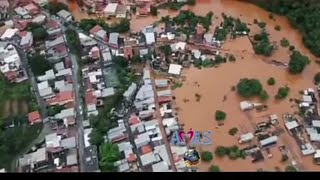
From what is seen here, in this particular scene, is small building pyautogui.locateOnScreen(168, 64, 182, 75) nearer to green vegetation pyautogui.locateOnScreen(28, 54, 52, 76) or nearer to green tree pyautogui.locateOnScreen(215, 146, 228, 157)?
green tree pyautogui.locateOnScreen(215, 146, 228, 157)

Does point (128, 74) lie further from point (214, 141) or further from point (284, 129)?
point (284, 129)

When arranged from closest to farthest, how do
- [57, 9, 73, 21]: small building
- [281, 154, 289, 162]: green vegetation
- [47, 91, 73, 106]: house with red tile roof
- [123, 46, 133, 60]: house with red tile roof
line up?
[281, 154, 289, 162]: green vegetation → [47, 91, 73, 106]: house with red tile roof → [123, 46, 133, 60]: house with red tile roof → [57, 9, 73, 21]: small building

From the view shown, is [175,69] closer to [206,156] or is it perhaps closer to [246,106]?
[246,106]

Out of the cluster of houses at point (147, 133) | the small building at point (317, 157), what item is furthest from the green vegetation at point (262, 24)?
the small building at point (317, 157)

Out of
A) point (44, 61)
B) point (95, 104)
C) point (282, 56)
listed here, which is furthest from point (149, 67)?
point (282, 56)

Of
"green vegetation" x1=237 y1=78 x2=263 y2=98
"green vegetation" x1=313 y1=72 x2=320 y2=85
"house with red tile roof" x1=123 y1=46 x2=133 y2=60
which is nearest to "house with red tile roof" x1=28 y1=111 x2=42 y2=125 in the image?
"house with red tile roof" x1=123 y1=46 x2=133 y2=60

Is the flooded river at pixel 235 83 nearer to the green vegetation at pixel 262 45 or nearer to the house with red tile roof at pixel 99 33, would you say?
the green vegetation at pixel 262 45
